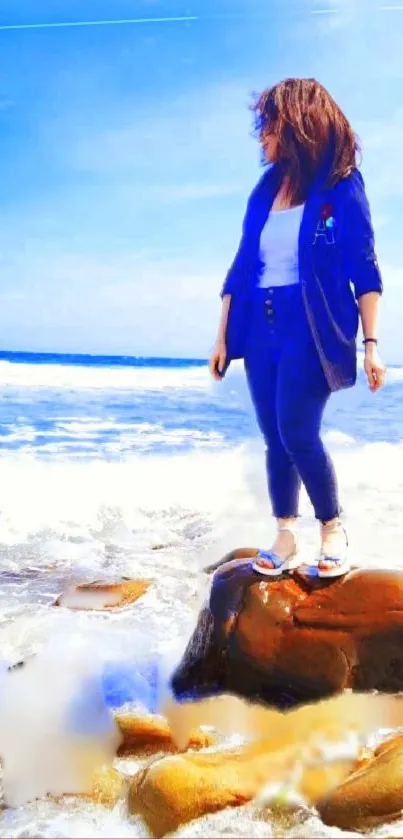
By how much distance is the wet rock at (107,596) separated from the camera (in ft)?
9.23

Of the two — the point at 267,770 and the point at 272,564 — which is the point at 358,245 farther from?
the point at 267,770

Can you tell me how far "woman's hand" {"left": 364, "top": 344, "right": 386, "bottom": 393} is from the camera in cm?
222

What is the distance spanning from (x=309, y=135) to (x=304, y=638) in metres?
1.43

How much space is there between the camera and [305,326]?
2.27 meters

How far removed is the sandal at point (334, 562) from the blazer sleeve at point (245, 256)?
0.76m

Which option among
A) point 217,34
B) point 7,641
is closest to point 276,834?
point 7,641

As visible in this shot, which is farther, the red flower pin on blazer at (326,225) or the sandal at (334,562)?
the sandal at (334,562)

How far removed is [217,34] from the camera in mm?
2445

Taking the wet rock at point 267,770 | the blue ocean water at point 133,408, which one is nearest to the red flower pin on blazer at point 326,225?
the blue ocean water at point 133,408

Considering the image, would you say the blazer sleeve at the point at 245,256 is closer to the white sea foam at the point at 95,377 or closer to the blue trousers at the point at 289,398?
the blue trousers at the point at 289,398

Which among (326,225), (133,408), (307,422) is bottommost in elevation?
(133,408)

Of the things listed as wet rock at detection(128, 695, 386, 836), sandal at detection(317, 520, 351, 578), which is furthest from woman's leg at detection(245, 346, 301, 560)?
wet rock at detection(128, 695, 386, 836)

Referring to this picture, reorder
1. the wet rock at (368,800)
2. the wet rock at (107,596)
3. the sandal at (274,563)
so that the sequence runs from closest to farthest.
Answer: the wet rock at (368,800) → the sandal at (274,563) → the wet rock at (107,596)

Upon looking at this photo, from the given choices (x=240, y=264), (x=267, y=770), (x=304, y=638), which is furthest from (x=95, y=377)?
(x=267, y=770)
